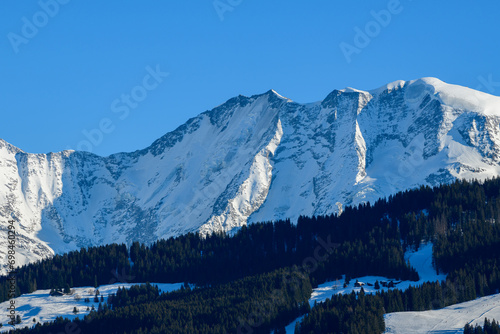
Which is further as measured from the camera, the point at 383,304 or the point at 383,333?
the point at 383,304

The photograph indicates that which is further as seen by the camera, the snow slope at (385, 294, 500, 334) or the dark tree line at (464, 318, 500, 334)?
the snow slope at (385, 294, 500, 334)

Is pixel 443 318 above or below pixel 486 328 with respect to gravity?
above

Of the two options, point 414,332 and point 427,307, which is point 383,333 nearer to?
point 414,332

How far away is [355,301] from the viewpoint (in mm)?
198000

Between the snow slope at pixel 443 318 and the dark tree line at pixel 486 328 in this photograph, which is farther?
the snow slope at pixel 443 318

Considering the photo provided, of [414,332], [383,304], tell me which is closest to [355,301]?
[383,304]

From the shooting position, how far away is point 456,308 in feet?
640

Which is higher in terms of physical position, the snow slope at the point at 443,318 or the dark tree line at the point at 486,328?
the snow slope at the point at 443,318

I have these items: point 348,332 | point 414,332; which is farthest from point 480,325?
point 348,332

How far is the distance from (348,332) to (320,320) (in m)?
10.0

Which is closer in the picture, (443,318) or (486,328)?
(486,328)

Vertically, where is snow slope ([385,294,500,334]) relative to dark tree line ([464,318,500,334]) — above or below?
above

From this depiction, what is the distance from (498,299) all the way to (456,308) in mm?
9245

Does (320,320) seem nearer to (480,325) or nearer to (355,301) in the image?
(355,301)
